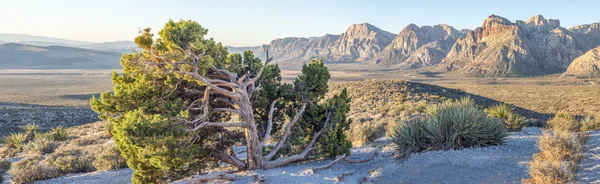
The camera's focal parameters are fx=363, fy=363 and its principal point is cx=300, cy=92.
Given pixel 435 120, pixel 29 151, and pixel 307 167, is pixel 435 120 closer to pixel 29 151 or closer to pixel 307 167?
pixel 307 167

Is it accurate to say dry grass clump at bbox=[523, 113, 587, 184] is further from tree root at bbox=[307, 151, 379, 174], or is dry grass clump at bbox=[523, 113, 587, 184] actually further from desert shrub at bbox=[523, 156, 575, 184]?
tree root at bbox=[307, 151, 379, 174]

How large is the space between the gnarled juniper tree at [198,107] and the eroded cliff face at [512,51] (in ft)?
421

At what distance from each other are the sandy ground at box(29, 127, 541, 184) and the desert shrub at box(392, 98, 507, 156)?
1.14 feet

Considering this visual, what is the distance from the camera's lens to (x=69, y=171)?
11.3 meters

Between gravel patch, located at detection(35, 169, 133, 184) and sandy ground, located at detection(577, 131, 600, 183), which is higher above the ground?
sandy ground, located at detection(577, 131, 600, 183)

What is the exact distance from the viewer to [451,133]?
9367mm

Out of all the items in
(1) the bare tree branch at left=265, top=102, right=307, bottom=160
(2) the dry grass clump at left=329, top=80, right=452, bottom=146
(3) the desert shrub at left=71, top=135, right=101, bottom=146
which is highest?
(1) the bare tree branch at left=265, top=102, right=307, bottom=160

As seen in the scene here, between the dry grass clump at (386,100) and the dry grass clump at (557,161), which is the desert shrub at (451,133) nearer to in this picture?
the dry grass clump at (557,161)

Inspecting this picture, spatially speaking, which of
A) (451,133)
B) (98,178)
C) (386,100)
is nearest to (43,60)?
(386,100)

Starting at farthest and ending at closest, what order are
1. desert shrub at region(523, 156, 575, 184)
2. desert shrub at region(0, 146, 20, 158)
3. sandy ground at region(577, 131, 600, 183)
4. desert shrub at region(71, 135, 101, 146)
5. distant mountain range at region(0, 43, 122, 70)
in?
distant mountain range at region(0, 43, 122, 70) → desert shrub at region(71, 135, 101, 146) → desert shrub at region(0, 146, 20, 158) → sandy ground at region(577, 131, 600, 183) → desert shrub at region(523, 156, 575, 184)

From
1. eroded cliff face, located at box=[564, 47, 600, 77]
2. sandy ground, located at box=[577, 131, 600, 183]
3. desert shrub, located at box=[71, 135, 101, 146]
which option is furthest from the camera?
eroded cliff face, located at box=[564, 47, 600, 77]

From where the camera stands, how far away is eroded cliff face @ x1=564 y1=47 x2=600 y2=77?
3905 inches

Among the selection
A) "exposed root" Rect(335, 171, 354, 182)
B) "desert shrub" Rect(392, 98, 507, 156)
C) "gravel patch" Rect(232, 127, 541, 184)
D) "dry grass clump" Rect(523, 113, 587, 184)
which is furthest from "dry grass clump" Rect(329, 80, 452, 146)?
"dry grass clump" Rect(523, 113, 587, 184)

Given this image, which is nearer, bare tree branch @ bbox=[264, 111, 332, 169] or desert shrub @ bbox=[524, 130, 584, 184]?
desert shrub @ bbox=[524, 130, 584, 184]
